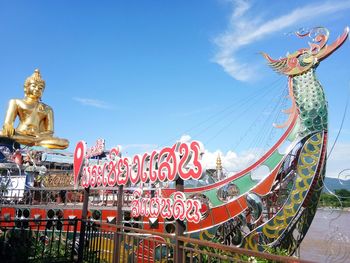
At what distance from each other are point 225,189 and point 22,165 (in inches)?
450

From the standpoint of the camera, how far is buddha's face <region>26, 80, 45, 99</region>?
71.7ft

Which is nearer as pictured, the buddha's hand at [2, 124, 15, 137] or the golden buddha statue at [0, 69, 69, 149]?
the buddha's hand at [2, 124, 15, 137]

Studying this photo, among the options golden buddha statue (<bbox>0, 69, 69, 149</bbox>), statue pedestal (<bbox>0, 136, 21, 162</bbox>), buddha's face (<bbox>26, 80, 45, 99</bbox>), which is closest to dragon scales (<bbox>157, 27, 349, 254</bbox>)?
statue pedestal (<bbox>0, 136, 21, 162</bbox>)

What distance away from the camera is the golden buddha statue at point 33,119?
2044 cm

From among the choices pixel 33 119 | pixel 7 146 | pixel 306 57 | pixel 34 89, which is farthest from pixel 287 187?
pixel 34 89

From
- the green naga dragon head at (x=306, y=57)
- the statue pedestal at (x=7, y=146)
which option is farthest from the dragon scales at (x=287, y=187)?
the statue pedestal at (x=7, y=146)

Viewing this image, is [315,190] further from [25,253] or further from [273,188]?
[25,253]

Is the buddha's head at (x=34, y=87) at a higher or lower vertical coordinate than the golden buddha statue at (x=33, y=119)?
higher

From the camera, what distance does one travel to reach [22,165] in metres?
16.7

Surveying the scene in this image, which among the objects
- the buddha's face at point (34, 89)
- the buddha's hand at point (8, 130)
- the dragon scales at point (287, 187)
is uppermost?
the buddha's face at point (34, 89)

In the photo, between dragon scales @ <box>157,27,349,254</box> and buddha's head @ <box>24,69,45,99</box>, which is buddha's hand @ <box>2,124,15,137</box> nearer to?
buddha's head @ <box>24,69,45,99</box>

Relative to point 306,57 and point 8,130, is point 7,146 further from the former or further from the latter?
point 306,57

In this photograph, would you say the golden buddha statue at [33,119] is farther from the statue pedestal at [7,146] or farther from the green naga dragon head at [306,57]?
the green naga dragon head at [306,57]

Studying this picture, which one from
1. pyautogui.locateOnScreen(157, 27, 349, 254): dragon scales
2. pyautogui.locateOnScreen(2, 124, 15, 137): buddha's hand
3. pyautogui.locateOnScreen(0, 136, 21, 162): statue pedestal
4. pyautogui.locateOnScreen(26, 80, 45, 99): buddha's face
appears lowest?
pyautogui.locateOnScreen(157, 27, 349, 254): dragon scales
